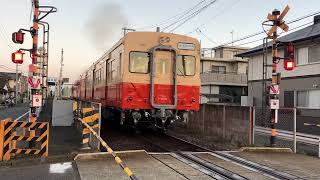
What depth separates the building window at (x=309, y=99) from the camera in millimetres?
22428

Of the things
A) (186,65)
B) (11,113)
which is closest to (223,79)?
(11,113)

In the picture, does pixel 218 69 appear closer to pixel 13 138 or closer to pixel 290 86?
pixel 290 86

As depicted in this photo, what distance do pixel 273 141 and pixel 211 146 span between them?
2.16 metres

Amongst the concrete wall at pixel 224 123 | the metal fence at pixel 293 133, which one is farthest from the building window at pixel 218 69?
the concrete wall at pixel 224 123

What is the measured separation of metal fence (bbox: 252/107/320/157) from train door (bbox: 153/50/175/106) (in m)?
3.13

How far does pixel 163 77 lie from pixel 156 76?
0.91 feet

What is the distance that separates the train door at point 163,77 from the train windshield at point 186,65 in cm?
29

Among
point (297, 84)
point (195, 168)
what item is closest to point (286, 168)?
point (195, 168)

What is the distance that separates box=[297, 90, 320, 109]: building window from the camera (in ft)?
73.6

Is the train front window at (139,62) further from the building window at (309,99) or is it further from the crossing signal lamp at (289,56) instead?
the building window at (309,99)

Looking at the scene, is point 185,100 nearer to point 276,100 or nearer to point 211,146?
point 211,146

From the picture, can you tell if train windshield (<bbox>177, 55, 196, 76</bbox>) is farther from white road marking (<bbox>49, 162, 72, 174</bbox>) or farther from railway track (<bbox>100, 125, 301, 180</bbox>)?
white road marking (<bbox>49, 162, 72, 174</bbox>)

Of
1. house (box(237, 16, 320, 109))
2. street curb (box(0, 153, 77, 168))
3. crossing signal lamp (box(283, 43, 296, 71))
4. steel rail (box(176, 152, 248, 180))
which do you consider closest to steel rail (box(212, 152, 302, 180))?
steel rail (box(176, 152, 248, 180))

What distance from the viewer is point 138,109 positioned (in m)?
13.6
